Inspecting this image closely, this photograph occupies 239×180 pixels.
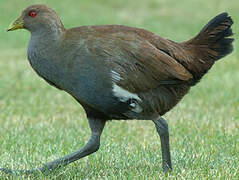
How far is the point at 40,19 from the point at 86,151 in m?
1.31

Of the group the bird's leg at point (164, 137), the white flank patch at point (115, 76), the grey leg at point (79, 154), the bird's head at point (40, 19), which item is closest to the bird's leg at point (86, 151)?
the grey leg at point (79, 154)

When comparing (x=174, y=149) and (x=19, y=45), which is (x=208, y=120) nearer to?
(x=174, y=149)

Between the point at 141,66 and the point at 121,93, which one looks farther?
the point at 141,66

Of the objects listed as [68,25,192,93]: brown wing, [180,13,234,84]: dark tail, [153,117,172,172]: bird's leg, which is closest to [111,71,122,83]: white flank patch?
[68,25,192,93]: brown wing

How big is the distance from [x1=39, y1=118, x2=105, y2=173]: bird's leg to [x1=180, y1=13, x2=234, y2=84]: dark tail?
1063 millimetres

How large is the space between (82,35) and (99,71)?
0.40 m

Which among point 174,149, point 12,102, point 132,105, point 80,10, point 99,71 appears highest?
point 99,71

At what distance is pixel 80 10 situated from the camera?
22.9 metres

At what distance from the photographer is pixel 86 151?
15.5ft

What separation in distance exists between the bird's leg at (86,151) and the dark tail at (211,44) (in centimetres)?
106

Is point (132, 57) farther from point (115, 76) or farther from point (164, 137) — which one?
point (164, 137)

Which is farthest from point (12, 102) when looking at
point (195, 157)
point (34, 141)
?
point (195, 157)

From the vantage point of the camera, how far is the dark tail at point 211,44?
4.86 metres

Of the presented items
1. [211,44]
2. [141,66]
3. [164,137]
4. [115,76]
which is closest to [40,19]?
[115,76]
